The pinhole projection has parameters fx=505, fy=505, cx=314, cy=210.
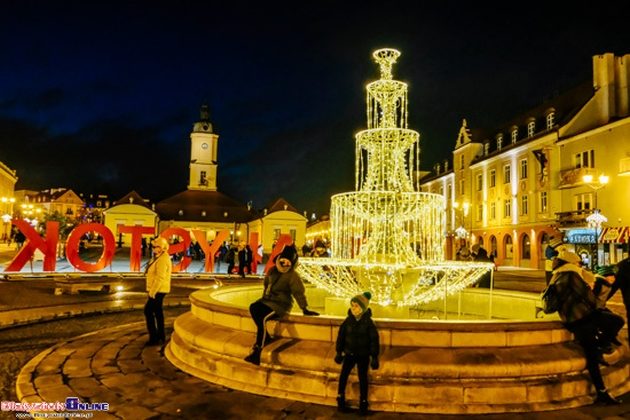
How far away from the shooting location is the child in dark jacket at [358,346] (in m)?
5.63

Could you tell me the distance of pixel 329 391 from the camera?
609 cm

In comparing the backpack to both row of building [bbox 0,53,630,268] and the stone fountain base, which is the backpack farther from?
row of building [bbox 0,53,630,268]

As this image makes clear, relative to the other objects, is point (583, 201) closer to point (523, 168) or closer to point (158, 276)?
point (523, 168)

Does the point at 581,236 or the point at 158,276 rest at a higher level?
the point at 581,236

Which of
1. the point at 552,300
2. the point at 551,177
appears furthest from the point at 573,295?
the point at 551,177

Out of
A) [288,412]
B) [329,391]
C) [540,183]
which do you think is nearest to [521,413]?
[329,391]

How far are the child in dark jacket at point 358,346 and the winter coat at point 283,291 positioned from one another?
1.30m

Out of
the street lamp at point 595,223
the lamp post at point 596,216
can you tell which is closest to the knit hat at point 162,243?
the lamp post at point 596,216

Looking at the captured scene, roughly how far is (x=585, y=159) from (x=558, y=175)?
294 cm

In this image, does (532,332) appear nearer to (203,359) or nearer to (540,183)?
(203,359)

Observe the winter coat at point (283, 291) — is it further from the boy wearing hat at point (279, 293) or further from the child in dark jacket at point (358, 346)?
the child in dark jacket at point (358, 346)

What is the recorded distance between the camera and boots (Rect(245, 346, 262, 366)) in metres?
6.56

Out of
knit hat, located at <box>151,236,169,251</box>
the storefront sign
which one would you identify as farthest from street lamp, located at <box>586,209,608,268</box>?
knit hat, located at <box>151,236,169,251</box>

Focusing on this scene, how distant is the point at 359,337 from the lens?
5652 mm
